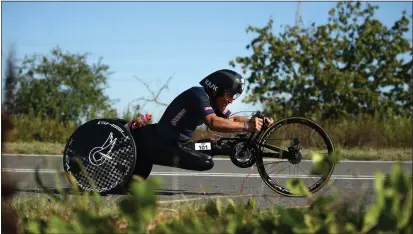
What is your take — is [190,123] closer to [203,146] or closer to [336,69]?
[203,146]

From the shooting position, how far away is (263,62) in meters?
22.6

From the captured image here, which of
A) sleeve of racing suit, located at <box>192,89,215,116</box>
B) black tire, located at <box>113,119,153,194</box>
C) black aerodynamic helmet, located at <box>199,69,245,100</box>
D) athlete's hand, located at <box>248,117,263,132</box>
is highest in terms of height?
black aerodynamic helmet, located at <box>199,69,245,100</box>

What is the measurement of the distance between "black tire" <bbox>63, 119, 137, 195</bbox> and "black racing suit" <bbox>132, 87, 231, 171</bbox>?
20 centimetres

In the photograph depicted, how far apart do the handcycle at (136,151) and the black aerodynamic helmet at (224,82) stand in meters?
0.54

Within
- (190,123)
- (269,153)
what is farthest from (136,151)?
(269,153)

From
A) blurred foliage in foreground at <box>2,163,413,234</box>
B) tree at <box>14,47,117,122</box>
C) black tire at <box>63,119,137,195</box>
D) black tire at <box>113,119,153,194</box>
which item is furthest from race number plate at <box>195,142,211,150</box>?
tree at <box>14,47,117,122</box>

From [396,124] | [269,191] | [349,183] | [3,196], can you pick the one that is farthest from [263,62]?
[3,196]

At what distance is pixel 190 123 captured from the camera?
663 cm

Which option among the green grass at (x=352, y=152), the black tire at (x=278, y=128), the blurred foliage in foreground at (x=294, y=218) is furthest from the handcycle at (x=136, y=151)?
the green grass at (x=352, y=152)

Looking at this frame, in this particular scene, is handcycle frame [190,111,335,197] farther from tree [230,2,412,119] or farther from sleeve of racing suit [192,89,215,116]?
tree [230,2,412,119]

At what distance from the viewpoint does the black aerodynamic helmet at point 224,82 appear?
6523 mm

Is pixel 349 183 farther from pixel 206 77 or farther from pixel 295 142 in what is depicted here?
pixel 206 77

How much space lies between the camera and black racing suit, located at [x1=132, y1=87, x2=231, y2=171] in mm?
6535

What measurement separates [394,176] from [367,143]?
42.9 ft
